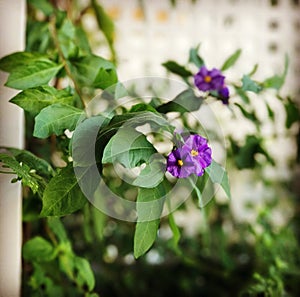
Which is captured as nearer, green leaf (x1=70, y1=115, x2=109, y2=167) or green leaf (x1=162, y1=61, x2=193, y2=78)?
green leaf (x1=70, y1=115, x2=109, y2=167)

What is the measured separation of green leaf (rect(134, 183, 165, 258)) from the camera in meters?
0.57

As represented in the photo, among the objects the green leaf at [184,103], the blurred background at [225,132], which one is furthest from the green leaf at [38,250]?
the blurred background at [225,132]

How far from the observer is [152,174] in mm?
581

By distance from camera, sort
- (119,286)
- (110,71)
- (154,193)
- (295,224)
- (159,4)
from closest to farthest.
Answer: (154,193)
(110,71)
(119,286)
(295,224)
(159,4)

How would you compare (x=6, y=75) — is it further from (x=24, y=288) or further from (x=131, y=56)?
(x=131, y=56)

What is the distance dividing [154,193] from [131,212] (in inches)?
12.7

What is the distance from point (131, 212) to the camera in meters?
0.90

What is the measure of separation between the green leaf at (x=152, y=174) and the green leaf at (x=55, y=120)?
0.10 meters

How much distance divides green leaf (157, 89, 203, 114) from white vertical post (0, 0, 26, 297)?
0.68ft

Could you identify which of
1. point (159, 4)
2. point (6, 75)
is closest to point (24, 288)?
point (6, 75)

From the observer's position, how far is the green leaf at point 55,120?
0.59 m

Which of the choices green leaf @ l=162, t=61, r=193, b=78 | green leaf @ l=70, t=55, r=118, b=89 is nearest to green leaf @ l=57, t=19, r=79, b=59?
green leaf @ l=70, t=55, r=118, b=89

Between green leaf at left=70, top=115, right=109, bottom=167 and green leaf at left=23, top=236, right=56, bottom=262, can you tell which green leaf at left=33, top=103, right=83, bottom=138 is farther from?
green leaf at left=23, top=236, right=56, bottom=262

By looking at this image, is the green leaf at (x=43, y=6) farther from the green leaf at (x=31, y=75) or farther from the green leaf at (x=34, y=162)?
the green leaf at (x=34, y=162)
